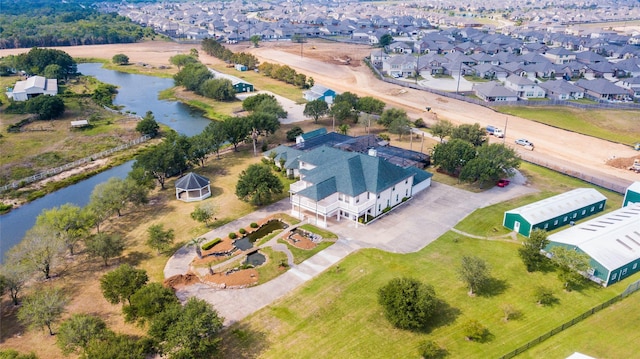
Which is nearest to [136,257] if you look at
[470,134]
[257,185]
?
[257,185]

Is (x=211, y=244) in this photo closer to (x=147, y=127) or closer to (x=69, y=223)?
(x=69, y=223)

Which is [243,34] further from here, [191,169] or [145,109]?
[191,169]

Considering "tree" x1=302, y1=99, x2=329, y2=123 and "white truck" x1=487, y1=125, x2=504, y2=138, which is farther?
"tree" x1=302, y1=99, x2=329, y2=123

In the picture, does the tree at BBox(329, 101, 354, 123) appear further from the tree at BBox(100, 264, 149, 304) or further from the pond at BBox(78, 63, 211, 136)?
the tree at BBox(100, 264, 149, 304)

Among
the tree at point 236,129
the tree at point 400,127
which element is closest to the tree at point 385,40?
the tree at point 400,127

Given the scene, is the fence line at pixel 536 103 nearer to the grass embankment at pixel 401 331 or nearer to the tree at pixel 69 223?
the grass embankment at pixel 401 331

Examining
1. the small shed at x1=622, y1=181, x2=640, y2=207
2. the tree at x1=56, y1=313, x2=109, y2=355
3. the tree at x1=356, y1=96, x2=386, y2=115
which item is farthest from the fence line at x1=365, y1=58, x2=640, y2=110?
Result: the tree at x1=56, y1=313, x2=109, y2=355
